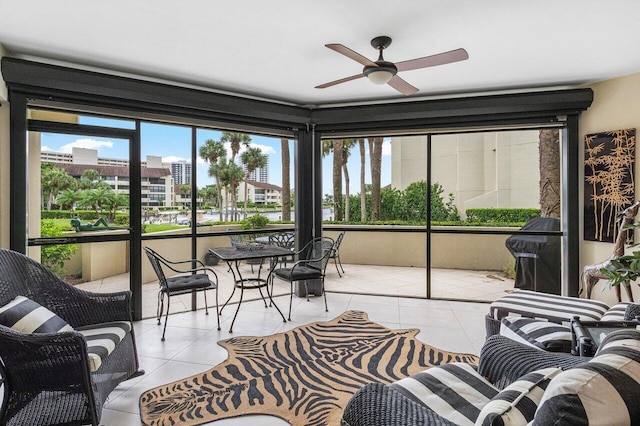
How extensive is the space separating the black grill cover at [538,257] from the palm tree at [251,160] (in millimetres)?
3531

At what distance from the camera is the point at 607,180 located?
12.8ft

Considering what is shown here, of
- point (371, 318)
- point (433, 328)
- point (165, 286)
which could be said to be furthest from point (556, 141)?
point (165, 286)

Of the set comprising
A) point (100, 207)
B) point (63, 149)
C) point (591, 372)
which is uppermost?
point (63, 149)

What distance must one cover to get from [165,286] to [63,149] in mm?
1710

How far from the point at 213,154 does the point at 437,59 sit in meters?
2.89

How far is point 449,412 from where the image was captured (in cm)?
144

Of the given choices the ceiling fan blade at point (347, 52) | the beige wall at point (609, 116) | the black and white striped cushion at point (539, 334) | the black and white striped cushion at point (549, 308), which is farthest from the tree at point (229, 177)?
the beige wall at point (609, 116)

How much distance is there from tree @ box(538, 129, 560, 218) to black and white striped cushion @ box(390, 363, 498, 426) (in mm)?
3713

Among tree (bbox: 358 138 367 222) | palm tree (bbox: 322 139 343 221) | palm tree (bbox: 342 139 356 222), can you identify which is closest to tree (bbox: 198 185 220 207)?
palm tree (bbox: 322 139 343 221)

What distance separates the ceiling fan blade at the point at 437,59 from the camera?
2.54 metres

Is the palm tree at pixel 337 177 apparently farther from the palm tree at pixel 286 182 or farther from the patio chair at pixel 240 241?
the patio chair at pixel 240 241

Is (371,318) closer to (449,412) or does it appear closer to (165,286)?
(165,286)

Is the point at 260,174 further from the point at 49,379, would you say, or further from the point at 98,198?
the point at 49,379

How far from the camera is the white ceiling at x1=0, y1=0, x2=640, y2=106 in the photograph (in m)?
→ 2.48
